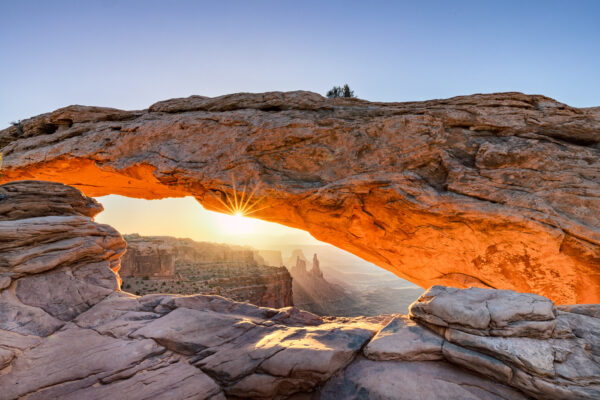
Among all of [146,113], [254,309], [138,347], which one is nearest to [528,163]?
[254,309]

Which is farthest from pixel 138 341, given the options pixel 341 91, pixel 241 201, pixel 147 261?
pixel 147 261

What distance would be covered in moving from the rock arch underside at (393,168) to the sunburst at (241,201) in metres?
0.30

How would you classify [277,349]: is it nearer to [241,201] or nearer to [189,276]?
[241,201]

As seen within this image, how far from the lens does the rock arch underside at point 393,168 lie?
33.2 ft

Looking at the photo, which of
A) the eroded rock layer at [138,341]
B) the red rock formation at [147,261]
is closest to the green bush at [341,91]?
the eroded rock layer at [138,341]

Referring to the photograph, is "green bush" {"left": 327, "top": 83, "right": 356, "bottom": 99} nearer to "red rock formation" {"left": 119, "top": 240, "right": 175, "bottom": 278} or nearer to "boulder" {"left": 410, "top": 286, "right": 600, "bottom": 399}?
"boulder" {"left": 410, "top": 286, "right": 600, "bottom": 399}

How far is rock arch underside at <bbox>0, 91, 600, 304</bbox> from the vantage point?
33.2ft

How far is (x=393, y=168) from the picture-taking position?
12234mm

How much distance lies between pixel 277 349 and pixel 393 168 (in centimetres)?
935

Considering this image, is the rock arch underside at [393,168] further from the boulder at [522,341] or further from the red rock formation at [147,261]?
the red rock formation at [147,261]

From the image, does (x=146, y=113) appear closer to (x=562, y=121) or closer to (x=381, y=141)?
(x=381, y=141)

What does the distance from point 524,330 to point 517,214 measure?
5.94 meters

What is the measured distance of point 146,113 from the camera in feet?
49.9

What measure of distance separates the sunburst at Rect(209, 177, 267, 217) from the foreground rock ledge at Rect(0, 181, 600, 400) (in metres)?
6.22
